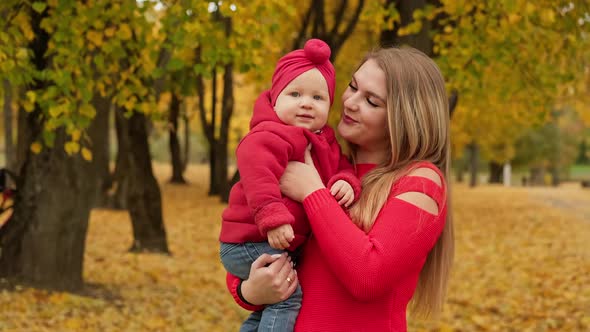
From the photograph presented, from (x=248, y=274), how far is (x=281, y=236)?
0.29 metres

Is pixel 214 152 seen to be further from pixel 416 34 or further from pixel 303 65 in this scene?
pixel 303 65

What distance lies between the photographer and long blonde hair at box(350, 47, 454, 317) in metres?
2.44

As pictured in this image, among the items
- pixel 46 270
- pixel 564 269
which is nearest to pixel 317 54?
pixel 46 270

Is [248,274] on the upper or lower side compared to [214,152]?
upper

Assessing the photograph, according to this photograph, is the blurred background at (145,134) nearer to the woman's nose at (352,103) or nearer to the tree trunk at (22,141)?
the tree trunk at (22,141)

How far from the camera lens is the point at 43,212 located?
7.43 meters

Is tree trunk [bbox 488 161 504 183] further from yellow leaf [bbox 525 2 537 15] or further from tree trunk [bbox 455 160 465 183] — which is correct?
yellow leaf [bbox 525 2 537 15]

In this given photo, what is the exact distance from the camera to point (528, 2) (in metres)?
6.03

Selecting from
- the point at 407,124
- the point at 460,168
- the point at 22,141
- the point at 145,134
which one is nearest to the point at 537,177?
the point at 460,168

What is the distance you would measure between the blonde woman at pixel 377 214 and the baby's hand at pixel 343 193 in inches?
2.0

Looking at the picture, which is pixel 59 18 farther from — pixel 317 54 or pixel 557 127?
pixel 557 127

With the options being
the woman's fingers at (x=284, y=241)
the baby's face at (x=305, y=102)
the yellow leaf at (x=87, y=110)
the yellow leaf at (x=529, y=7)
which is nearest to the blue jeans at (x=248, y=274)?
the woman's fingers at (x=284, y=241)

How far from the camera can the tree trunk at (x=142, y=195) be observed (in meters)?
11.0

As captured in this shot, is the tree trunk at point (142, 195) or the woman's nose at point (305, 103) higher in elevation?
the woman's nose at point (305, 103)
